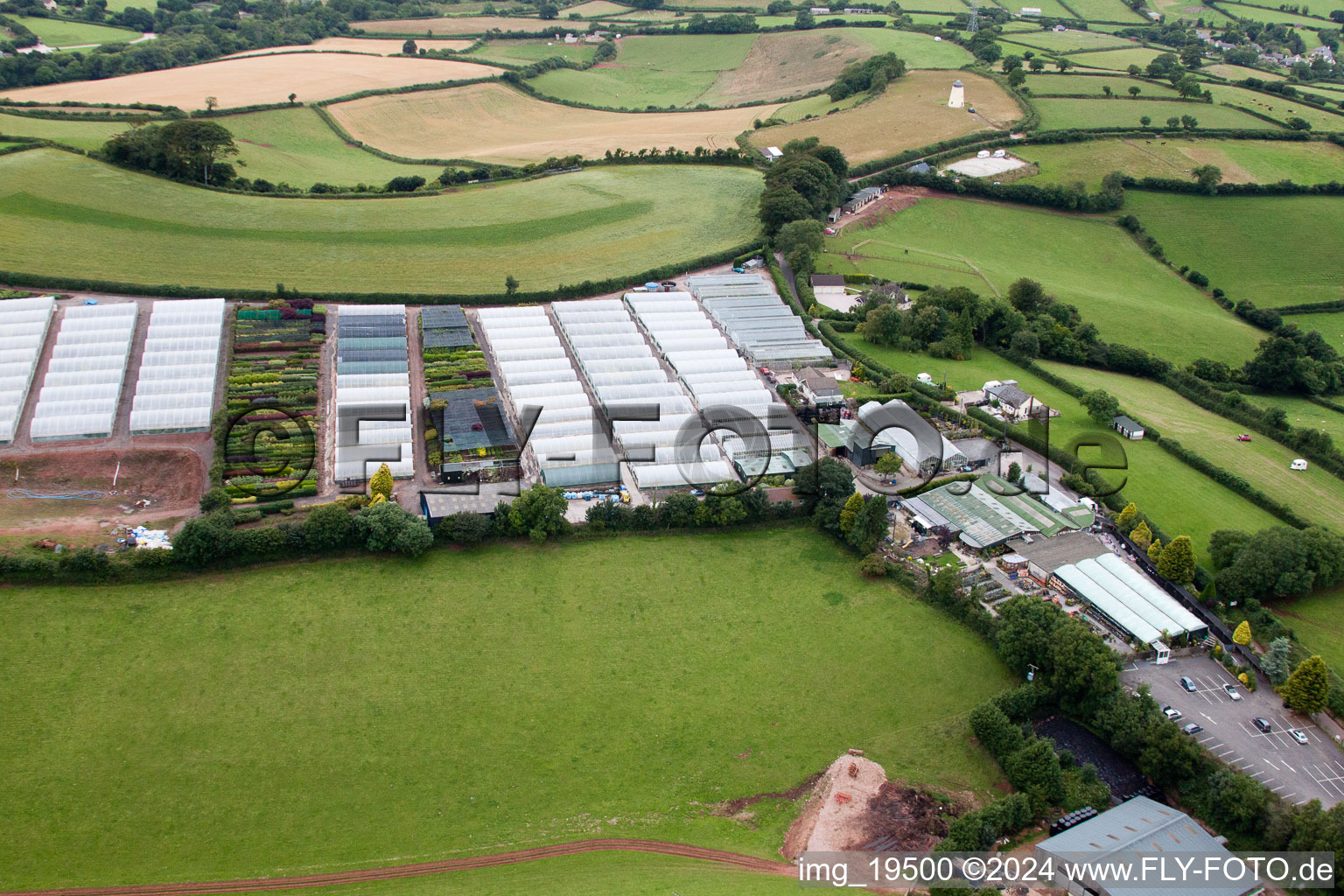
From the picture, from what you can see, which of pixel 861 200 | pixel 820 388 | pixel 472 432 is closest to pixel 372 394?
pixel 472 432

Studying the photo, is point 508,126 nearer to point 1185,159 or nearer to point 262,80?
point 262,80

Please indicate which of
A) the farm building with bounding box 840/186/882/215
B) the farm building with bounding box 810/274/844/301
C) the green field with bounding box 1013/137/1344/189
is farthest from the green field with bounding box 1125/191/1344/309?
the farm building with bounding box 810/274/844/301

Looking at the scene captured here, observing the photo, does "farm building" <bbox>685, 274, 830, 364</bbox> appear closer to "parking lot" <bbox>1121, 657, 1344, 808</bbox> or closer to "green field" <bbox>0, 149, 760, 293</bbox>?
"green field" <bbox>0, 149, 760, 293</bbox>

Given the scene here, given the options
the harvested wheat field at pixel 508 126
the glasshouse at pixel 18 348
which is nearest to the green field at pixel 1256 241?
the harvested wheat field at pixel 508 126

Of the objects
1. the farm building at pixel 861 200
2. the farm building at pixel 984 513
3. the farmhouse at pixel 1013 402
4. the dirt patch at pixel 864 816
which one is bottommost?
the dirt patch at pixel 864 816

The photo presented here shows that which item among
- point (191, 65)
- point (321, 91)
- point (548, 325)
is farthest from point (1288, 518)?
point (191, 65)

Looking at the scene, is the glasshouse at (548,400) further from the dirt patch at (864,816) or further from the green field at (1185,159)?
the green field at (1185,159)
